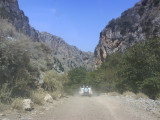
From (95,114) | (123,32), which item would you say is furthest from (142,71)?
(123,32)

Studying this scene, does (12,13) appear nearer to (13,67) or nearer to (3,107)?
(13,67)

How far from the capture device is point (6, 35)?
37.5ft

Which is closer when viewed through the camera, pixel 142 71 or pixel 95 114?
pixel 95 114

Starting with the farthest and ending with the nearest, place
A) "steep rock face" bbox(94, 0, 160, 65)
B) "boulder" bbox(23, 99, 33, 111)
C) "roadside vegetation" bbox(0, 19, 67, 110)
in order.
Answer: "steep rock face" bbox(94, 0, 160, 65) < "roadside vegetation" bbox(0, 19, 67, 110) < "boulder" bbox(23, 99, 33, 111)

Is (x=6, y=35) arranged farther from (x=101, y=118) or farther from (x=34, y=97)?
(x=101, y=118)

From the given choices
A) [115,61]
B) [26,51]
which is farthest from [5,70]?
[115,61]

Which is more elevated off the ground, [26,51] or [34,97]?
[26,51]

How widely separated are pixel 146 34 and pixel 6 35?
47803 millimetres

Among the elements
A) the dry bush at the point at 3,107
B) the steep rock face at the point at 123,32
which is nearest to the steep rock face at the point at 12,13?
the steep rock face at the point at 123,32

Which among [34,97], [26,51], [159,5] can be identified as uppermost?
[159,5]

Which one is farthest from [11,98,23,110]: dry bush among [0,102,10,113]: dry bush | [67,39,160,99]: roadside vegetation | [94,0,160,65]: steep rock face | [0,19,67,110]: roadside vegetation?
[94,0,160,65]: steep rock face

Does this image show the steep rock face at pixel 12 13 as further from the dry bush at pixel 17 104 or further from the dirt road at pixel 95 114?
Answer: the dry bush at pixel 17 104

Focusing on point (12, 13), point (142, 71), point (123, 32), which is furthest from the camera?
point (123, 32)

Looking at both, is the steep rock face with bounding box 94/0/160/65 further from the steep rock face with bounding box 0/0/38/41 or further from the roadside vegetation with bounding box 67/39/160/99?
the roadside vegetation with bounding box 67/39/160/99
